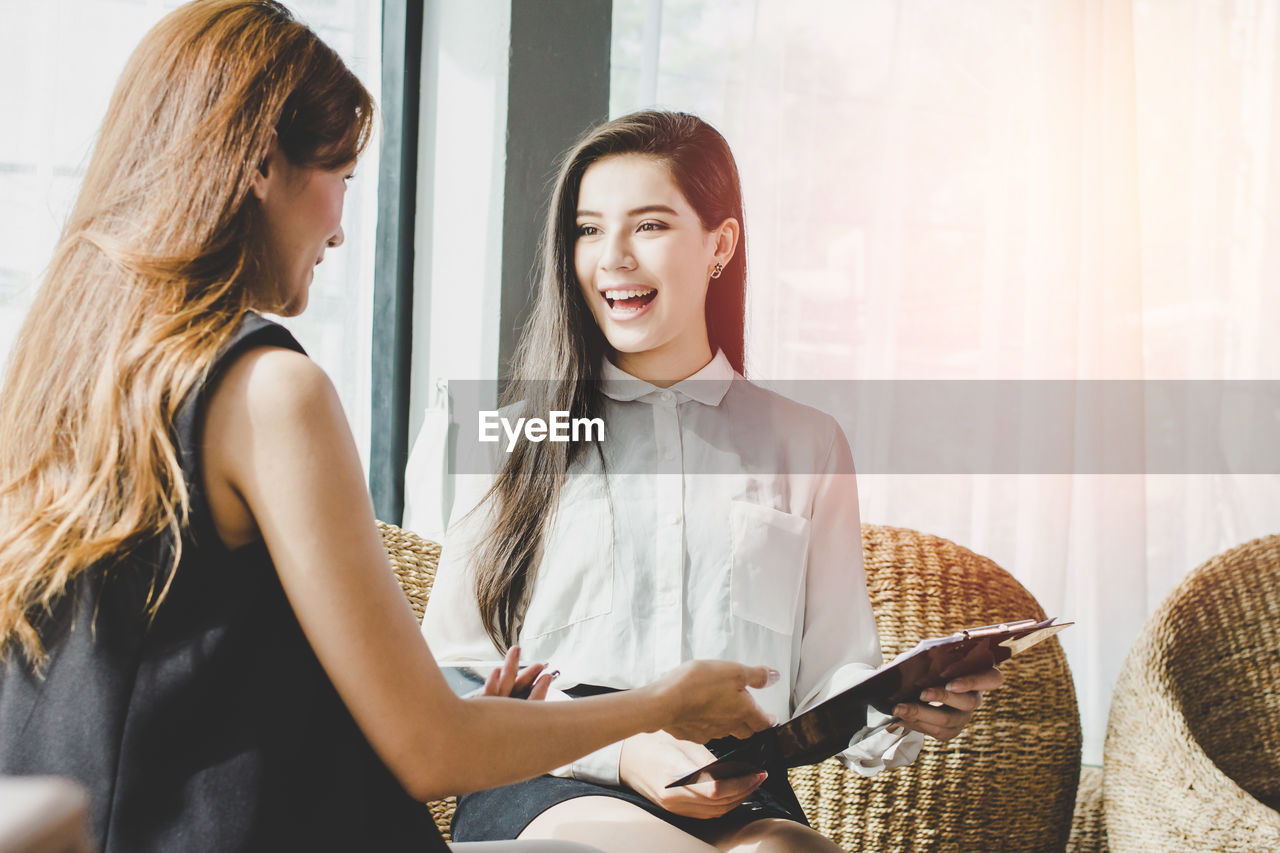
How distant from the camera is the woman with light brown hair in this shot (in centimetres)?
68

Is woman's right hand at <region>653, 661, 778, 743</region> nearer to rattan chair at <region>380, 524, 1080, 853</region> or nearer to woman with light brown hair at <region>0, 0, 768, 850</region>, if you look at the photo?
woman with light brown hair at <region>0, 0, 768, 850</region>

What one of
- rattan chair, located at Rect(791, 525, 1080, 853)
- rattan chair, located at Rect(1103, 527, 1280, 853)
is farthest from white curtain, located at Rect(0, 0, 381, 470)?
rattan chair, located at Rect(1103, 527, 1280, 853)

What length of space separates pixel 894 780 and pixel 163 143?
152 centimetres

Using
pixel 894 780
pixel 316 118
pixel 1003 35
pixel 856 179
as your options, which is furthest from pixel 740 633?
pixel 1003 35

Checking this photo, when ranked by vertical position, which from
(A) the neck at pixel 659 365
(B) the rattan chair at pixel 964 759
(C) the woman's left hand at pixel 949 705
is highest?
(A) the neck at pixel 659 365

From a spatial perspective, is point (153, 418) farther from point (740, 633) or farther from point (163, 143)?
point (740, 633)

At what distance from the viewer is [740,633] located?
1.31m

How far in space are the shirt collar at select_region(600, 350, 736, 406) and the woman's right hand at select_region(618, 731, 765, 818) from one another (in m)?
0.48

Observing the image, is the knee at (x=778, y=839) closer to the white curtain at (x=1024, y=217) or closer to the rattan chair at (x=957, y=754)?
the rattan chair at (x=957, y=754)

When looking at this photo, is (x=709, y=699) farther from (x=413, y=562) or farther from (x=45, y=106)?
(x=45, y=106)

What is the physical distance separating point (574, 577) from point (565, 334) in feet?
1.15

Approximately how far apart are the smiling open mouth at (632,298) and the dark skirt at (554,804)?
624mm

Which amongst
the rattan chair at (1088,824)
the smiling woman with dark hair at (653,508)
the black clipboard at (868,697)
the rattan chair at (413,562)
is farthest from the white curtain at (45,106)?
the rattan chair at (1088,824)

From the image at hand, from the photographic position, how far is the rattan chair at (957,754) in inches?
69.7
